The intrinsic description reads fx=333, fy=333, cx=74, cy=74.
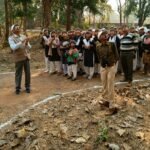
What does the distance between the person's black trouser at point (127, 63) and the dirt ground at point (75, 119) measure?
1.58 feet

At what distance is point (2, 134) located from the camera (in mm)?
7457

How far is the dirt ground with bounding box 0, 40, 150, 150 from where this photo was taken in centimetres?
726

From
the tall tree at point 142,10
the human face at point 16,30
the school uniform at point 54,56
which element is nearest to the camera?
the human face at point 16,30

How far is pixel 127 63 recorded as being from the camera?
10.2m

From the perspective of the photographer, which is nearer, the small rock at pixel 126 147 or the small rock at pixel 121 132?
the small rock at pixel 126 147

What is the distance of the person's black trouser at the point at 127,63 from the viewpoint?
398 inches

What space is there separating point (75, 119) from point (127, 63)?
3012 mm

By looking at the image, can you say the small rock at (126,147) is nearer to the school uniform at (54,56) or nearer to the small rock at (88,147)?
the small rock at (88,147)

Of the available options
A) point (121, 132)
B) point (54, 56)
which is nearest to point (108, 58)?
point (121, 132)

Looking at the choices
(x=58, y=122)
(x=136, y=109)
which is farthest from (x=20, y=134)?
(x=136, y=109)

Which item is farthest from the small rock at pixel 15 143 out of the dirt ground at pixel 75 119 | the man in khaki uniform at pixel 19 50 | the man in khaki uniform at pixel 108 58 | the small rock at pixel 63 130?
the man in khaki uniform at pixel 19 50

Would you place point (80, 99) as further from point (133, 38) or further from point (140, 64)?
point (140, 64)

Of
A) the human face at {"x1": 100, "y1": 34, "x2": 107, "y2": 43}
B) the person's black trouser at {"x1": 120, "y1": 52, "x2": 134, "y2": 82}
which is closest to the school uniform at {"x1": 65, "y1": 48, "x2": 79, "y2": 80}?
the person's black trouser at {"x1": 120, "y1": 52, "x2": 134, "y2": 82}

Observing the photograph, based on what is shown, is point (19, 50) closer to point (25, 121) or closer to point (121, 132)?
point (25, 121)
